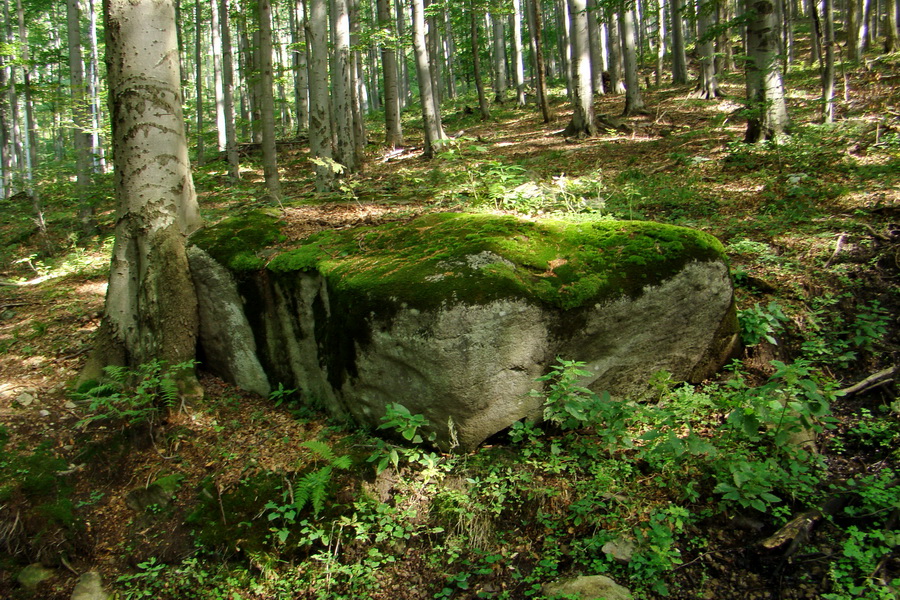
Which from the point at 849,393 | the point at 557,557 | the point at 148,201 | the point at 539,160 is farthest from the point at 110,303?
the point at 539,160

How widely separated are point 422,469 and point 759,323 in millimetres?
3153

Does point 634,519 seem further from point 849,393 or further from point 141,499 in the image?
point 141,499

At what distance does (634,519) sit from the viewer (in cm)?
305

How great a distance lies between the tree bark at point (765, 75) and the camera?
8.08 meters

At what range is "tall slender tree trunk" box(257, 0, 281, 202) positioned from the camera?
355 inches

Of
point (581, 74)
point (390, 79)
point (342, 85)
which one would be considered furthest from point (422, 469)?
point (390, 79)

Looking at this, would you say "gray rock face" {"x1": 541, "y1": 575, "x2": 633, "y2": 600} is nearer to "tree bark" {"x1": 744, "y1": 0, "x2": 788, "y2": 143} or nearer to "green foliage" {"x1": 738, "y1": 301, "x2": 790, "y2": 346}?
"green foliage" {"x1": 738, "y1": 301, "x2": 790, "y2": 346}

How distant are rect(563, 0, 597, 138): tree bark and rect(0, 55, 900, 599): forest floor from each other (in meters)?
5.98

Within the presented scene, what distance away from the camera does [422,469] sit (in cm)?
362

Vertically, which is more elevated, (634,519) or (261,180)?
(261,180)

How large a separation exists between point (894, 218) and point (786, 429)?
12.2 ft

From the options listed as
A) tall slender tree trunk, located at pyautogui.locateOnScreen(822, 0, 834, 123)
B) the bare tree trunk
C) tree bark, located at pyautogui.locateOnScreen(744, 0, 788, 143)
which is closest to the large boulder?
tree bark, located at pyautogui.locateOnScreen(744, 0, 788, 143)

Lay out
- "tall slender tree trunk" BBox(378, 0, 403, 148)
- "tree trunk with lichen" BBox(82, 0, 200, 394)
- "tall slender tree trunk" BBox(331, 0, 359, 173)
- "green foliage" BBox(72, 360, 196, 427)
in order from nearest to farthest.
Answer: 1. "green foliage" BBox(72, 360, 196, 427)
2. "tree trunk with lichen" BBox(82, 0, 200, 394)
3. "tall slender tree trunk" BBox(331, 0, 359, 173)
4. "tall slender tree trunk" BBox(378, 0, 403, 148)

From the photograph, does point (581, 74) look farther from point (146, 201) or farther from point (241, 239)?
point (146, 201)
